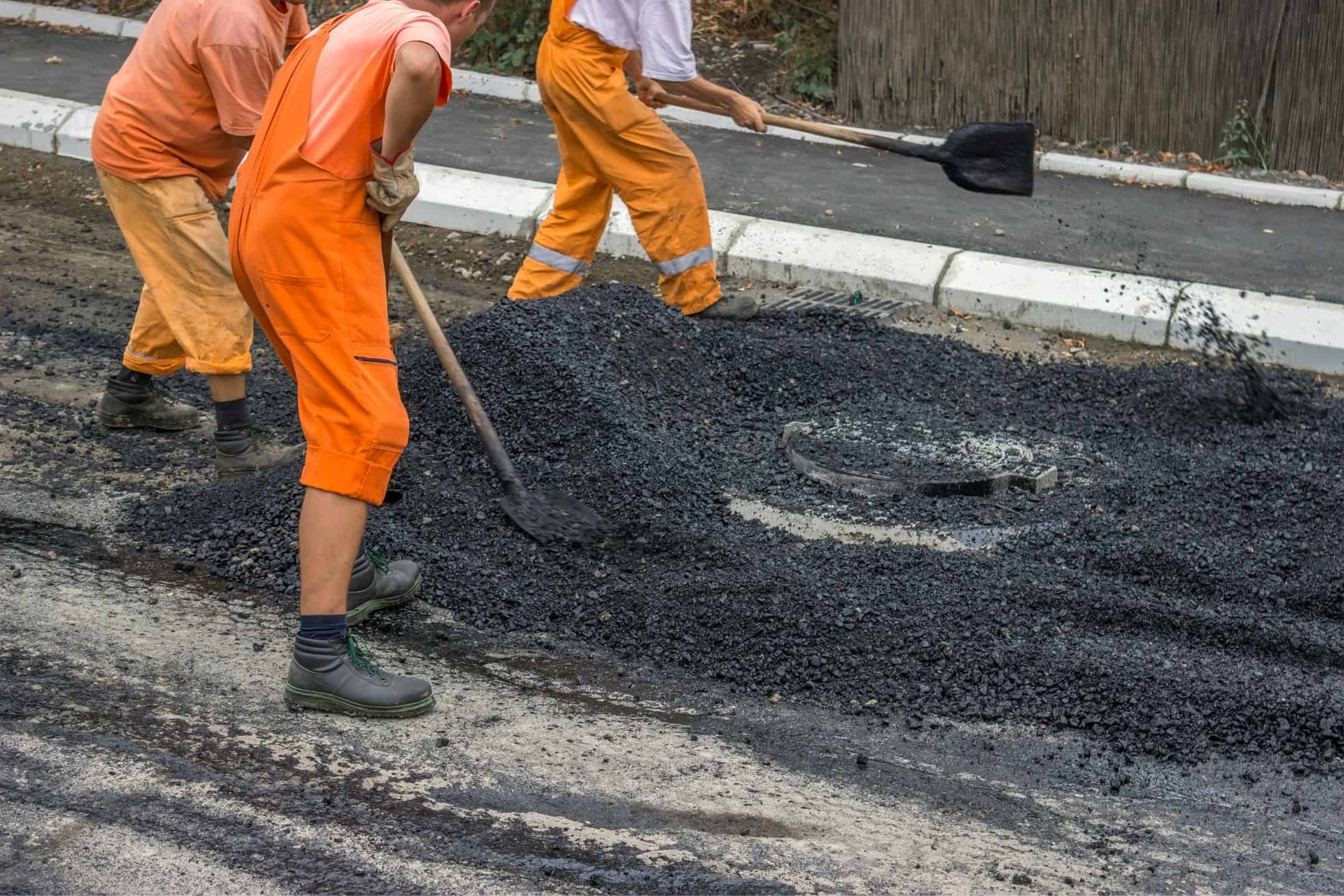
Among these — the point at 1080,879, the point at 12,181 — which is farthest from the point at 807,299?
the point at 12,181

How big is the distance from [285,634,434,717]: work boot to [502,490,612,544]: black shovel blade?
940mm

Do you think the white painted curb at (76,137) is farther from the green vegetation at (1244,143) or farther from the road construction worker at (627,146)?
the green vegetation at (1244,143)

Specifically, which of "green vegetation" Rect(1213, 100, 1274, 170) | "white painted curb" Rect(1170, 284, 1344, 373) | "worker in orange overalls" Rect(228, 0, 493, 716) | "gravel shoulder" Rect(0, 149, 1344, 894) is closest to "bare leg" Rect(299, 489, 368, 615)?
"worker in orange overalls" Rect(228, 0, 493, 716)

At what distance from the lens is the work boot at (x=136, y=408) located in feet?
17.5

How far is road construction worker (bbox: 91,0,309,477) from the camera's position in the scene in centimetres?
464

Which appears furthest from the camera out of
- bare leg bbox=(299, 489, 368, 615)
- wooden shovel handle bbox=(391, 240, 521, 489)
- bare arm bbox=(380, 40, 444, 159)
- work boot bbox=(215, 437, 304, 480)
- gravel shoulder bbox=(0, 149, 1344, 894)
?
work boot bbox=(215, 437, 304, 480)

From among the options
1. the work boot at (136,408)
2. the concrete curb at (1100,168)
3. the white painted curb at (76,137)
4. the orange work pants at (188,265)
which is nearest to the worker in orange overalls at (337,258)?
the orange work pants at (188,265)

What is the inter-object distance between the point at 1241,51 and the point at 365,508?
7088 millimetres

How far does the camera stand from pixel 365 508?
3541 millimetres

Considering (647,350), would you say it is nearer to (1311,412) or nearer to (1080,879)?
(1311,412)

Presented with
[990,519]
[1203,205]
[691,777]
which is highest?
[1203,205]

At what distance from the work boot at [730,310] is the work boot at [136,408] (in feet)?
7.47

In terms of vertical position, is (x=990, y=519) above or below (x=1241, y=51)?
below

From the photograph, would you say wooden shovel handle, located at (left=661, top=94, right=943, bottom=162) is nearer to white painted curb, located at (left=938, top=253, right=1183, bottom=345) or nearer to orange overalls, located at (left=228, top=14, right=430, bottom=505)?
white painted curb, located at (left=938, top=253, right=1183, bottom=345)
